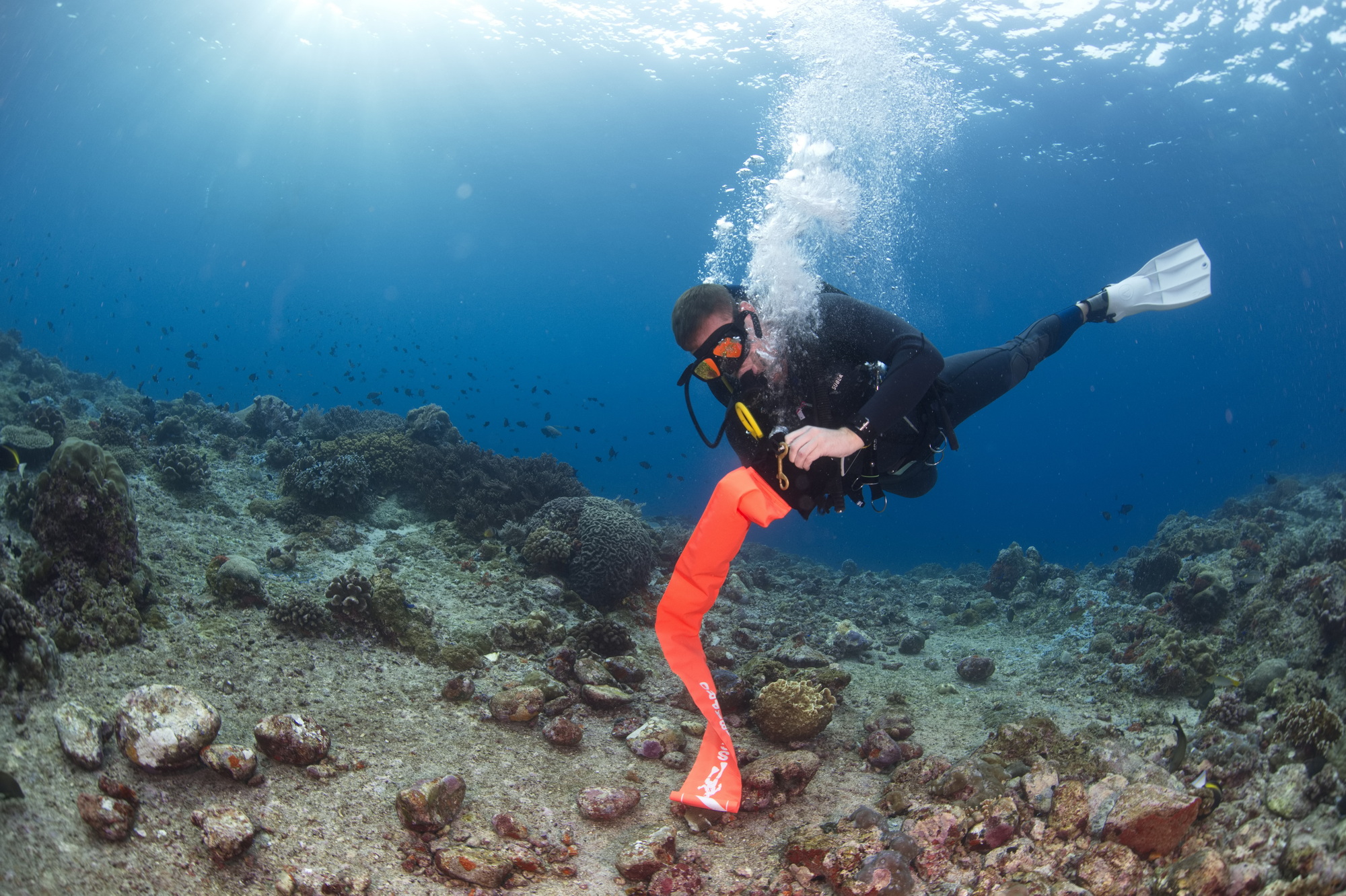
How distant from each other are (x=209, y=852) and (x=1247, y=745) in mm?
5277

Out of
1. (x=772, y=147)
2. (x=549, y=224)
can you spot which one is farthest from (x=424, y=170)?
(x=772, y=147)

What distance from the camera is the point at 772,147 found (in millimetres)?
38406

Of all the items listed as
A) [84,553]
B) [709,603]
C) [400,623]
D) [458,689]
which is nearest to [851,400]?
[709,603]

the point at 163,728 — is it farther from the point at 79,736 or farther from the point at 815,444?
the point at 815,444

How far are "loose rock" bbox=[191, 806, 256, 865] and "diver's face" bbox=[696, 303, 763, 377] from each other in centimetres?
357

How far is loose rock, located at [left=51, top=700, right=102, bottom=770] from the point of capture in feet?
9.12

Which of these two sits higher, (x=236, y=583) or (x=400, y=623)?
(x=236, y=583)

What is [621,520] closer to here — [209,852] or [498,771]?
[498,771]

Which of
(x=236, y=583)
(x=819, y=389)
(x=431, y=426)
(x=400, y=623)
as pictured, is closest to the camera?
(x=819, y=389)

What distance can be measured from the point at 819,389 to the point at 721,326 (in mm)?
835

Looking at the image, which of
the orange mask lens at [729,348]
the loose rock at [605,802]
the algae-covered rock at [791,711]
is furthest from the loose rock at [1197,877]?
the orange mask lens at [729,348]

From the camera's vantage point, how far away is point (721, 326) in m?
3.87

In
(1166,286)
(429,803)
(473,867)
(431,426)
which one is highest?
(431,426)

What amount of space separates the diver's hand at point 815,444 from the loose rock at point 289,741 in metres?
3.42
